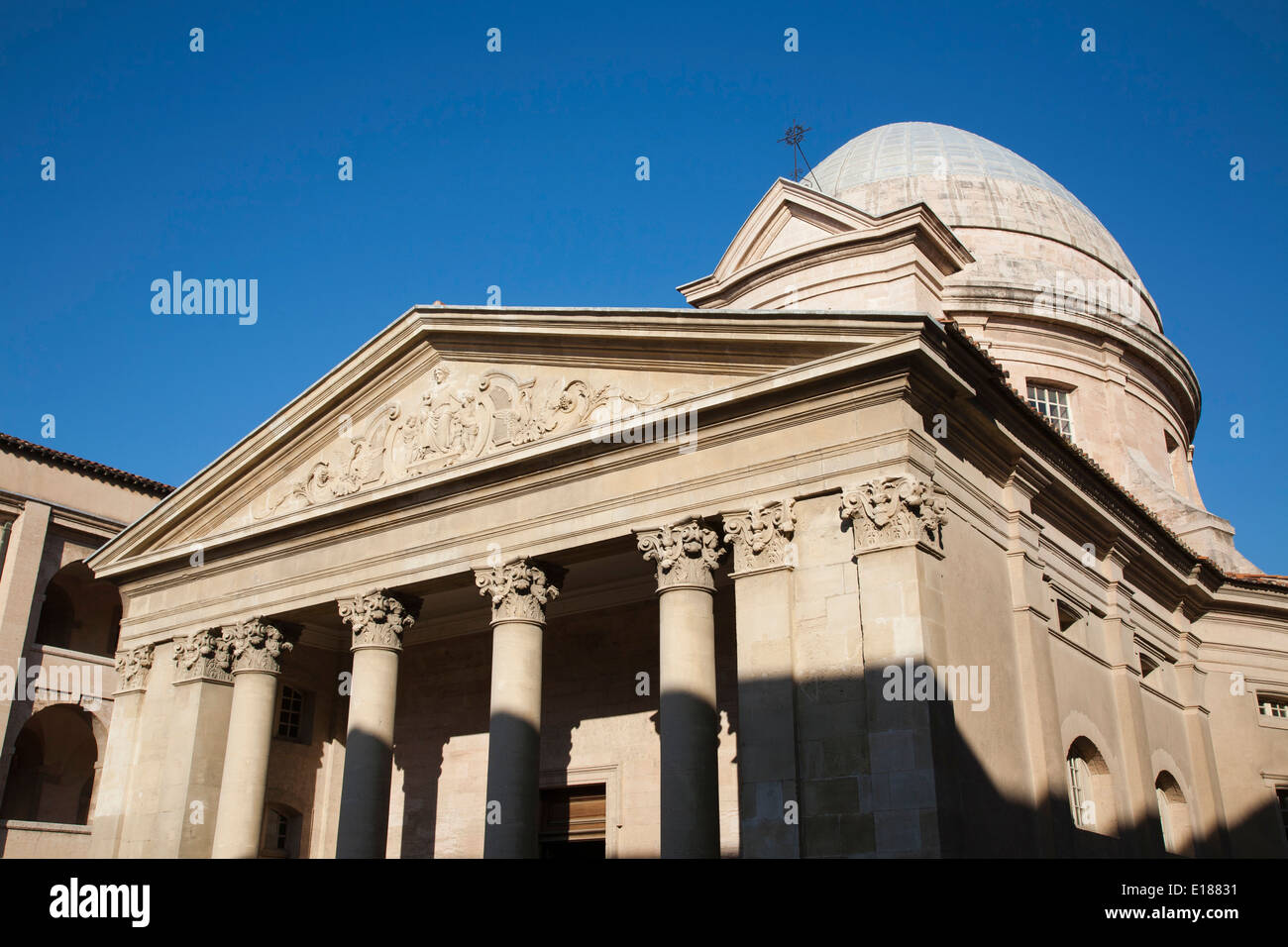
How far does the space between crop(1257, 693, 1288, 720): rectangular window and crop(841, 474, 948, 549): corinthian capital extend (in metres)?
15.0

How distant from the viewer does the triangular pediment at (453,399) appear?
55.9 feet

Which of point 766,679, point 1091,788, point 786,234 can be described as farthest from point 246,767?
point 786,234

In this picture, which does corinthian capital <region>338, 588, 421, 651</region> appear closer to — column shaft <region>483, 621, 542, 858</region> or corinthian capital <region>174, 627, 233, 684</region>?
column shaft <region>483, 621, 542, 858</region>

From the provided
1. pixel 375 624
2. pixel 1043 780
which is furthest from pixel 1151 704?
pixel 375 624

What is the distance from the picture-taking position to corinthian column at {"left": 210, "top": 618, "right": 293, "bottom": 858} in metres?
20.4

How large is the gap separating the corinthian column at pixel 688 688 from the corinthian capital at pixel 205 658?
9.92 metres

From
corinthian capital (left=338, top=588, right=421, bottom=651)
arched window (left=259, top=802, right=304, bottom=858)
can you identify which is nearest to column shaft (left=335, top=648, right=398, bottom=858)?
corinthian capital (left=338, top=588, right=421, bottom=651)

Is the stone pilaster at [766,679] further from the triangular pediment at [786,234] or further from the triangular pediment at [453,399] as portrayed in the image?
the triangular pediment at [786,234]

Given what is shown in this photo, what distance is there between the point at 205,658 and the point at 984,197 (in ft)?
77.4

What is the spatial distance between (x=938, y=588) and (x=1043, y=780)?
3.72 metres

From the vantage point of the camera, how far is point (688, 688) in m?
15.7

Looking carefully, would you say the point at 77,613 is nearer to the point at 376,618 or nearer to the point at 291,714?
the point at 291,714
